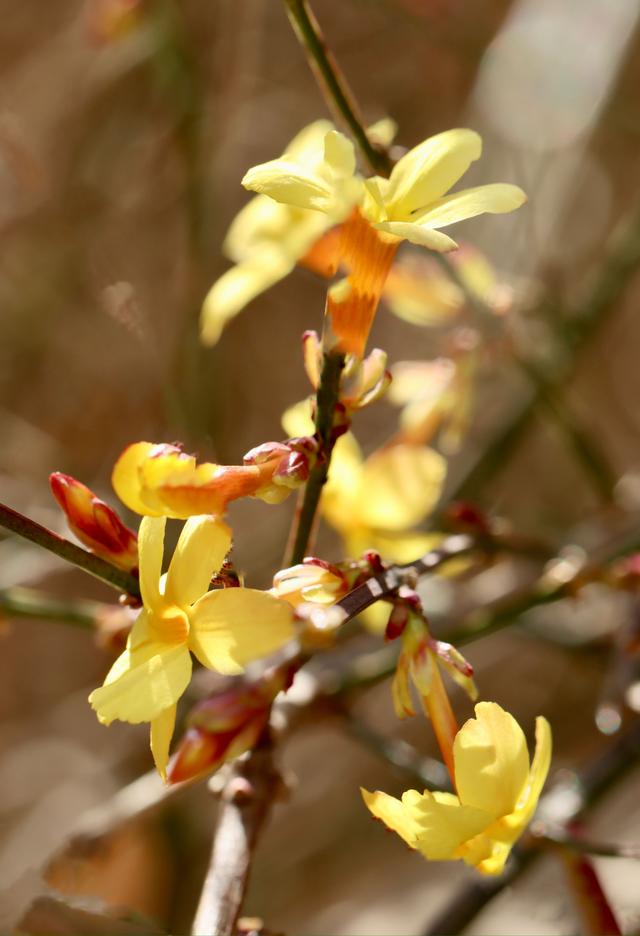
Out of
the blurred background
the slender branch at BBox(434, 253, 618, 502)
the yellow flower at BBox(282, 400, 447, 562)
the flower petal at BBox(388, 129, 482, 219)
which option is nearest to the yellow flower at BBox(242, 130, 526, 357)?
the flower petal at BBox(388, 129, 482, 219)

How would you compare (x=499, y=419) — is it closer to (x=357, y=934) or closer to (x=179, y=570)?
(x=357, y=934)

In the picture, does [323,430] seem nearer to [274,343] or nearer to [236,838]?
[236,838]

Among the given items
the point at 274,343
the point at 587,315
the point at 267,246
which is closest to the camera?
the point at 267,246

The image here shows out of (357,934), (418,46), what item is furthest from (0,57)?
(357,934)

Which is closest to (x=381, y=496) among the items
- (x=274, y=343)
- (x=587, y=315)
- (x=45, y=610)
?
(x=45, y=610)

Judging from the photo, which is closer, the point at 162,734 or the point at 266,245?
the point at 162,734

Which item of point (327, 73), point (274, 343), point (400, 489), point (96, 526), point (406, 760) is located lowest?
point (274, 343)

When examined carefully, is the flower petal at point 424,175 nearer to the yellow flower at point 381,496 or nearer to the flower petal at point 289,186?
the flower petal at point 289,186

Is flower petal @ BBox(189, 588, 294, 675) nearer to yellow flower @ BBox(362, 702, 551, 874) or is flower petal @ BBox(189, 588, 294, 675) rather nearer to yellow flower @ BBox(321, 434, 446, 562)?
yellow flower @ BBox(362, 702, 551, 874)

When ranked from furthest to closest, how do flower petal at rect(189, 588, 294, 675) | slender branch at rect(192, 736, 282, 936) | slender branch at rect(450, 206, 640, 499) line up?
slender branch at rect(450, 206, 640, 499) < slender branch at rect(192, 736, 282, 936) < flower petal at rect(189, 588, 294, 675)
